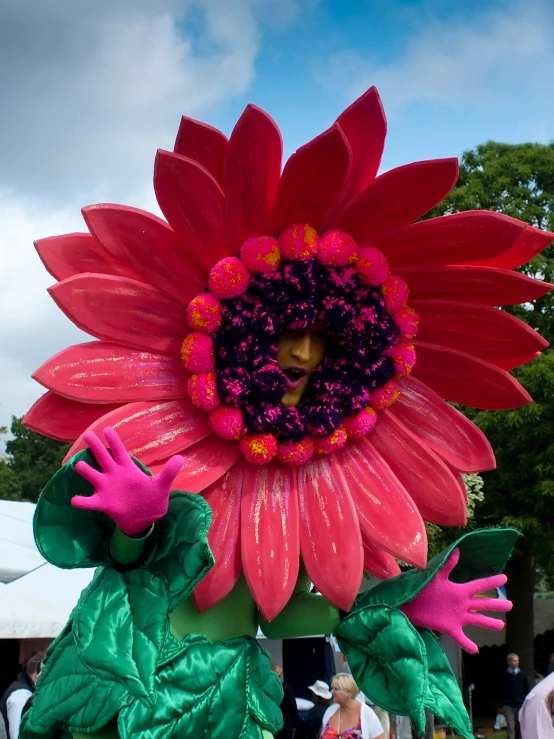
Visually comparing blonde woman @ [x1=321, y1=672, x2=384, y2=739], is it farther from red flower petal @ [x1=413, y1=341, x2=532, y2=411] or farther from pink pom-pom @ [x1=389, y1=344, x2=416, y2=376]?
pink pom-pom @ [x1=389, y1=344, x2=416, y2=376]

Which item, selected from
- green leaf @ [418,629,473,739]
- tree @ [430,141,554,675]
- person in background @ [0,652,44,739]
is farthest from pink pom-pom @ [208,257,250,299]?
tree @ [430,141,554,675]

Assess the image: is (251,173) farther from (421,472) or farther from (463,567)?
(463,567)

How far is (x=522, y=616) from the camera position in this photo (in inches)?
497

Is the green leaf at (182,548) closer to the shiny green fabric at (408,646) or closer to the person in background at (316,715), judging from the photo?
the shiny green fabric at (408,646)

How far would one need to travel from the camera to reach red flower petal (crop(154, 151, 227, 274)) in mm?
2490

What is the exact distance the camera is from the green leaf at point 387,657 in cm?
242

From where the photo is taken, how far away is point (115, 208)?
99.3 inches

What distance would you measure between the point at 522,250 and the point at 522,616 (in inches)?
431

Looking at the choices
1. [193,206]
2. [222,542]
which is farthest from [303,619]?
[193,206]

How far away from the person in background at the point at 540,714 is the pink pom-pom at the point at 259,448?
3093 mm

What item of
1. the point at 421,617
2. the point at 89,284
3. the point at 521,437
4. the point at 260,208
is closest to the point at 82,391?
the point at 89,284

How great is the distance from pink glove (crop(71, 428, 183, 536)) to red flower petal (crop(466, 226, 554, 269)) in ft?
4.27

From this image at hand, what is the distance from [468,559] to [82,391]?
135 centimetres

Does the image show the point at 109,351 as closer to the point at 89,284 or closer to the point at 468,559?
the point at 89,284
